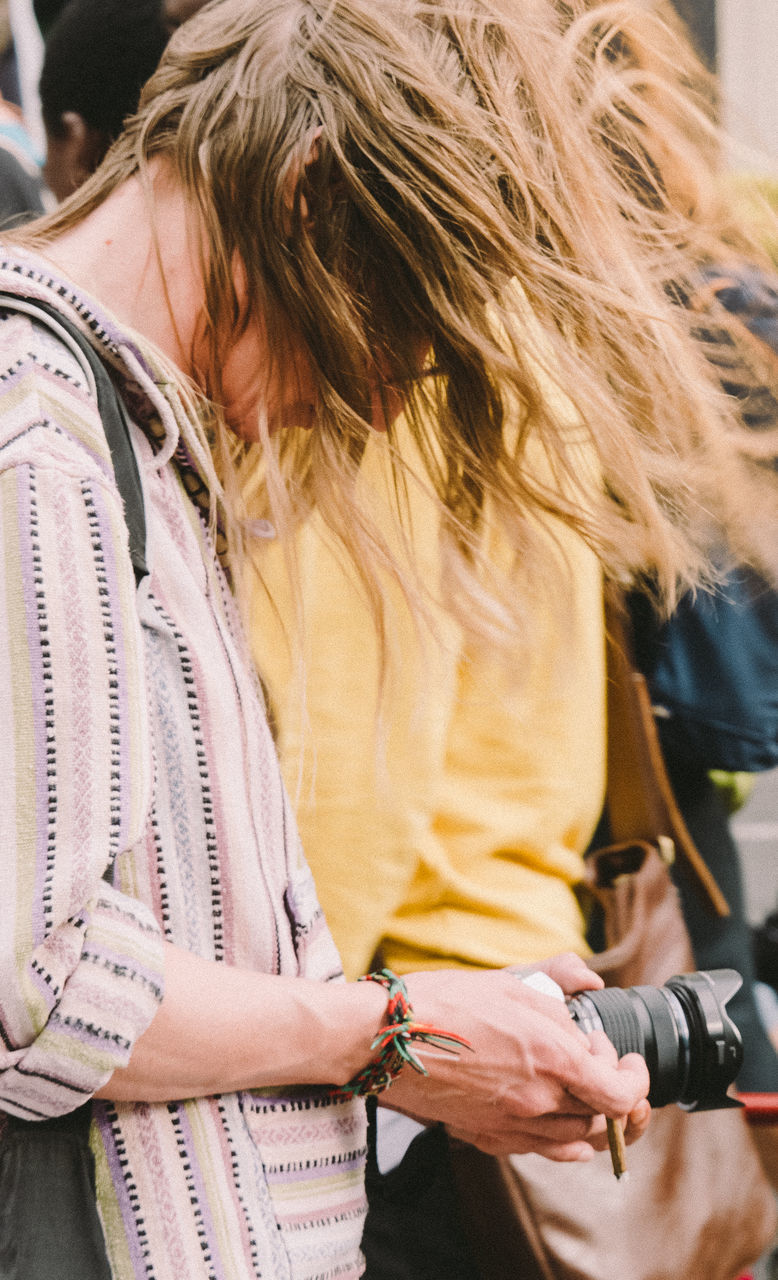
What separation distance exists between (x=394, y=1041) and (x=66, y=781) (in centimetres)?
29

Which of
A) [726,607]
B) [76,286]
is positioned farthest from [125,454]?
[726,607]

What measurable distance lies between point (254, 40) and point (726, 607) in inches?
31.8

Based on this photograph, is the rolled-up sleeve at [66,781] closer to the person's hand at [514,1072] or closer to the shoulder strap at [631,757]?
the person's hand at [514,1072]

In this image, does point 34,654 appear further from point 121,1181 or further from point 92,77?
point 92,77

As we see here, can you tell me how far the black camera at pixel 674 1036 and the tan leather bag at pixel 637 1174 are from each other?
163 mm

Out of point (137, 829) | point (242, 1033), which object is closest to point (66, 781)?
point (137, 829)

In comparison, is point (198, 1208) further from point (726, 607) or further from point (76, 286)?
point (726, 607)

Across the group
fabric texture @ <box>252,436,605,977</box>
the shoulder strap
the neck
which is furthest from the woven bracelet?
the shoulder strap

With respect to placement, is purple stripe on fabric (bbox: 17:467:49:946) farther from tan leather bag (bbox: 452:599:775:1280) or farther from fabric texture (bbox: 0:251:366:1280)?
tan leather bag (bbox: 452:599:775:1280)

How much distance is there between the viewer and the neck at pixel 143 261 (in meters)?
0.78

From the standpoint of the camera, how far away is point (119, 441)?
68cm

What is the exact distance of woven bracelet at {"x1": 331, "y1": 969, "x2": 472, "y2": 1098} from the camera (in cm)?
73

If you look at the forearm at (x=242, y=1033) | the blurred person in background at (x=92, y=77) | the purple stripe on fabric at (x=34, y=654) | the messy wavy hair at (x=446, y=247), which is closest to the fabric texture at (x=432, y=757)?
the messy wavy hair at (x=446, y=247)

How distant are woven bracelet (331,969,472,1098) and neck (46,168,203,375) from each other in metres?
0.46
